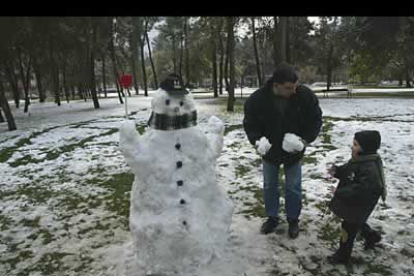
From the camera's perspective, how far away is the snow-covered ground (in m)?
3.27

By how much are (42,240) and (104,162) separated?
348 centimetres

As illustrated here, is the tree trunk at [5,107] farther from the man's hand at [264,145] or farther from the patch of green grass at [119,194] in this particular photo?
the man's hand at [264,145]

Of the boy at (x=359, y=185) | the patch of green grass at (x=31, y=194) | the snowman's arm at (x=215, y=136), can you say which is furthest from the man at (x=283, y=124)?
the patch of green grass at (x=31, y=194)

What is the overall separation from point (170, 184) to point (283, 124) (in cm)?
141

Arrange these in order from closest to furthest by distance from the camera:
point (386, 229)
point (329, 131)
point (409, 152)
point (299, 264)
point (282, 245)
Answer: point (299, 264), point (282, 245), point (386, 229), point (409, 152), point (329, 131)

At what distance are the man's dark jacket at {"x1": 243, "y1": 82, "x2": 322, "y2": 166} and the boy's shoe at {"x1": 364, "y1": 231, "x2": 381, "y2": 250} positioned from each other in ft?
3.67

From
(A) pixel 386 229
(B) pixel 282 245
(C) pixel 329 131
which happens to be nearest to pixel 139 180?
(B) pixel 282 245

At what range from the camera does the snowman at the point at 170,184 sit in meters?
2.88

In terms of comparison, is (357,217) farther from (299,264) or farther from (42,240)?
(42,240)

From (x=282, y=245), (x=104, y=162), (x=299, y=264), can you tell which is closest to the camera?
(x=299, y=264)

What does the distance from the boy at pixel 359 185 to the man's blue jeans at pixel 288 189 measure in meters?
0.51

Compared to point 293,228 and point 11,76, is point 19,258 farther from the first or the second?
point 11,76

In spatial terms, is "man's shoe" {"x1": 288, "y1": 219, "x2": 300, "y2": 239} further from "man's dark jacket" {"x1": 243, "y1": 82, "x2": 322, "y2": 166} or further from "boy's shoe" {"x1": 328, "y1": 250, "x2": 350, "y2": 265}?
"man's dark jacket" {"x1": 243, "y1": 82, "x2": 322, "y2": 166}

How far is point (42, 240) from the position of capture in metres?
4.01
